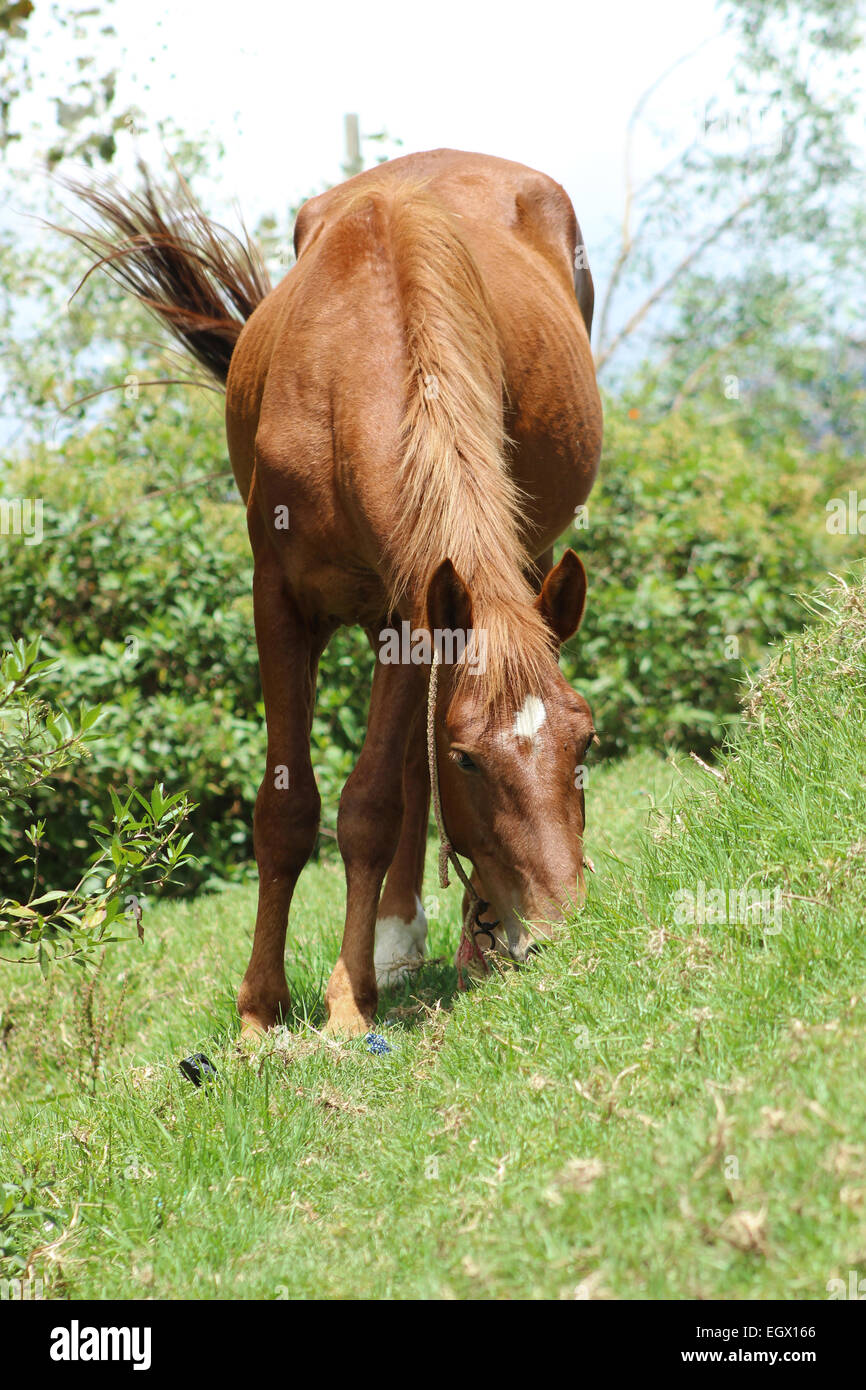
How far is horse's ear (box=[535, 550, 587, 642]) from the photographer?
11.0 feet

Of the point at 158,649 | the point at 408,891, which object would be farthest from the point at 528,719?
the point at 158,649

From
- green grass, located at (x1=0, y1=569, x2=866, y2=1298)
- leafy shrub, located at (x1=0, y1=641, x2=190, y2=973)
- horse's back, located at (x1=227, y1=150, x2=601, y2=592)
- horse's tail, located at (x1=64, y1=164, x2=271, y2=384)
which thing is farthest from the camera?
horse's tail, located at (x1=64, y1=164, x2=271, y2=384)

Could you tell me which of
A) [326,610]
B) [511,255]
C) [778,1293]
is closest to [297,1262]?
[778,1293]

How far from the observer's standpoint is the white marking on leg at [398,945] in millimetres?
4422

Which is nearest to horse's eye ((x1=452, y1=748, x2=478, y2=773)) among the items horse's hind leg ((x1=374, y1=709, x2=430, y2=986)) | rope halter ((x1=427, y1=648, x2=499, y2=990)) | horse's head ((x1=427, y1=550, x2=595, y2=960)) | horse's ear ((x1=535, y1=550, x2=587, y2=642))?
horse's head ((x1=427, y1=550, x2=595, y2=960))

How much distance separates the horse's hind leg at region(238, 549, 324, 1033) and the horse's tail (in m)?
1.57

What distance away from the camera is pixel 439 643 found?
3.26m

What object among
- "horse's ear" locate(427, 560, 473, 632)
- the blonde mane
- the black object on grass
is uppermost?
the blonde mane

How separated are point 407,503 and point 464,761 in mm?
722

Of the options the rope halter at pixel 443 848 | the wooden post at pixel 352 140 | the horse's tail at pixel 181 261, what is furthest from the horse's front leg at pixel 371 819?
the wooden post at pixel 352 140

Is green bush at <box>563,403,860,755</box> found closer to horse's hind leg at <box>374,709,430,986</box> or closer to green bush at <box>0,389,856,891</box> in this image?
green bush at <box>0,389,856,891</box>

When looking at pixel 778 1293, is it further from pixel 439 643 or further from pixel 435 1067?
pixel 439 643
